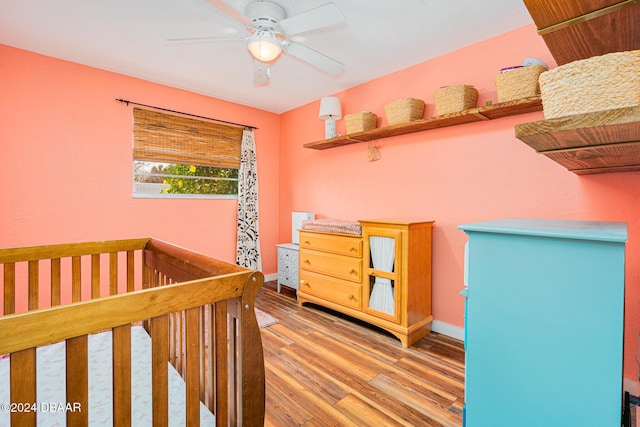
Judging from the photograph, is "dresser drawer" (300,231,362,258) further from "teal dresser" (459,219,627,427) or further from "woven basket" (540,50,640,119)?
"woven basket" (540,50,640,119)

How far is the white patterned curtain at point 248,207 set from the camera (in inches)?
152

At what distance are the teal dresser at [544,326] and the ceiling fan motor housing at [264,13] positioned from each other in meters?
1.72

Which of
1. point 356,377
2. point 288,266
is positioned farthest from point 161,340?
point 288,266

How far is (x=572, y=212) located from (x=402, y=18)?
1740 millimetres

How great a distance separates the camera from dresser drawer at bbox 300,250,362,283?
2.73 meters

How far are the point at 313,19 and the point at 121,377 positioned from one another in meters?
1.83

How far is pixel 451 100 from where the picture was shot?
7.67 feet

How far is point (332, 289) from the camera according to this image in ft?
9.63

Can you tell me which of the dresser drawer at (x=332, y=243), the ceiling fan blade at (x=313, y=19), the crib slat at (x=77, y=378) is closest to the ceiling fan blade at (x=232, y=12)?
the ceiling fan blade at (x=313, y=19)

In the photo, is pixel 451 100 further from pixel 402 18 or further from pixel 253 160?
pixel 253 160

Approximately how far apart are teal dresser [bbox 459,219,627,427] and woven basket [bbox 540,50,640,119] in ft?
1.12

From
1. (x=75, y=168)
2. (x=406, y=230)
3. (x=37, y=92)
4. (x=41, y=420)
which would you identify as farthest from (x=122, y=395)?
(x=37, y=92)

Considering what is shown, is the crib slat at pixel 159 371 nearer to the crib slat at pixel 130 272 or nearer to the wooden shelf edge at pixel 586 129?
the crib slat at pixel 130 272

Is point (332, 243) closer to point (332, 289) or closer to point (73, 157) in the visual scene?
point (332, 289)
